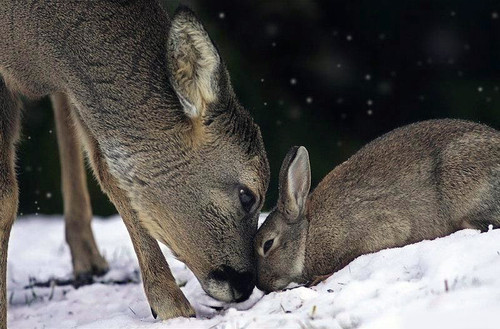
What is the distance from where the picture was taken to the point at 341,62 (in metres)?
10.3

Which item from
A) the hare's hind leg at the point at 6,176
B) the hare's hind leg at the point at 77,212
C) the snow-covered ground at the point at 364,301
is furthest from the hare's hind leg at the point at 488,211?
the hare's hind leg at the point at 77,212

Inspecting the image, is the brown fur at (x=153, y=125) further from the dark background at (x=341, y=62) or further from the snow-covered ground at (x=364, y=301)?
the dark background at (x=341, y=62)

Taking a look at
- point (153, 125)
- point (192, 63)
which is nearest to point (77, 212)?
point (153, 125)

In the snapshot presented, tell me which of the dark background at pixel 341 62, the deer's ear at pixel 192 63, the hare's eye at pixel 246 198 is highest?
the dark background at pixel 341 62

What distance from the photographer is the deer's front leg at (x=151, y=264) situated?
5.52 metres

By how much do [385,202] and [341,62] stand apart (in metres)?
4.84

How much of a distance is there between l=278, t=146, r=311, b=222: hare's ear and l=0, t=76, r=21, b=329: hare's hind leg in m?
1.46

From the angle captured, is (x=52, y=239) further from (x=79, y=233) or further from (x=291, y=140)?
(x=291, y=140)

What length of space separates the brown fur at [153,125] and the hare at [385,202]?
27 cm

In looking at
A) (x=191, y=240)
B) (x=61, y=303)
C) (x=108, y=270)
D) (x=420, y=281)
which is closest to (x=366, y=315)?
(x=420, y=281)

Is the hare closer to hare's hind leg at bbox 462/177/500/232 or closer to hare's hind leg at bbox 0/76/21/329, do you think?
hare's hind leg at bbox 462/177/500/232

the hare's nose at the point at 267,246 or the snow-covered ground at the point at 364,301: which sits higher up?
the hare's nose at the point at 267,246

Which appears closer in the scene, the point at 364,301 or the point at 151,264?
the point at 364,301

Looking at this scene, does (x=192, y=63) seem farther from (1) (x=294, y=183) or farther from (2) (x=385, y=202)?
(2) (x=385, y=202)
